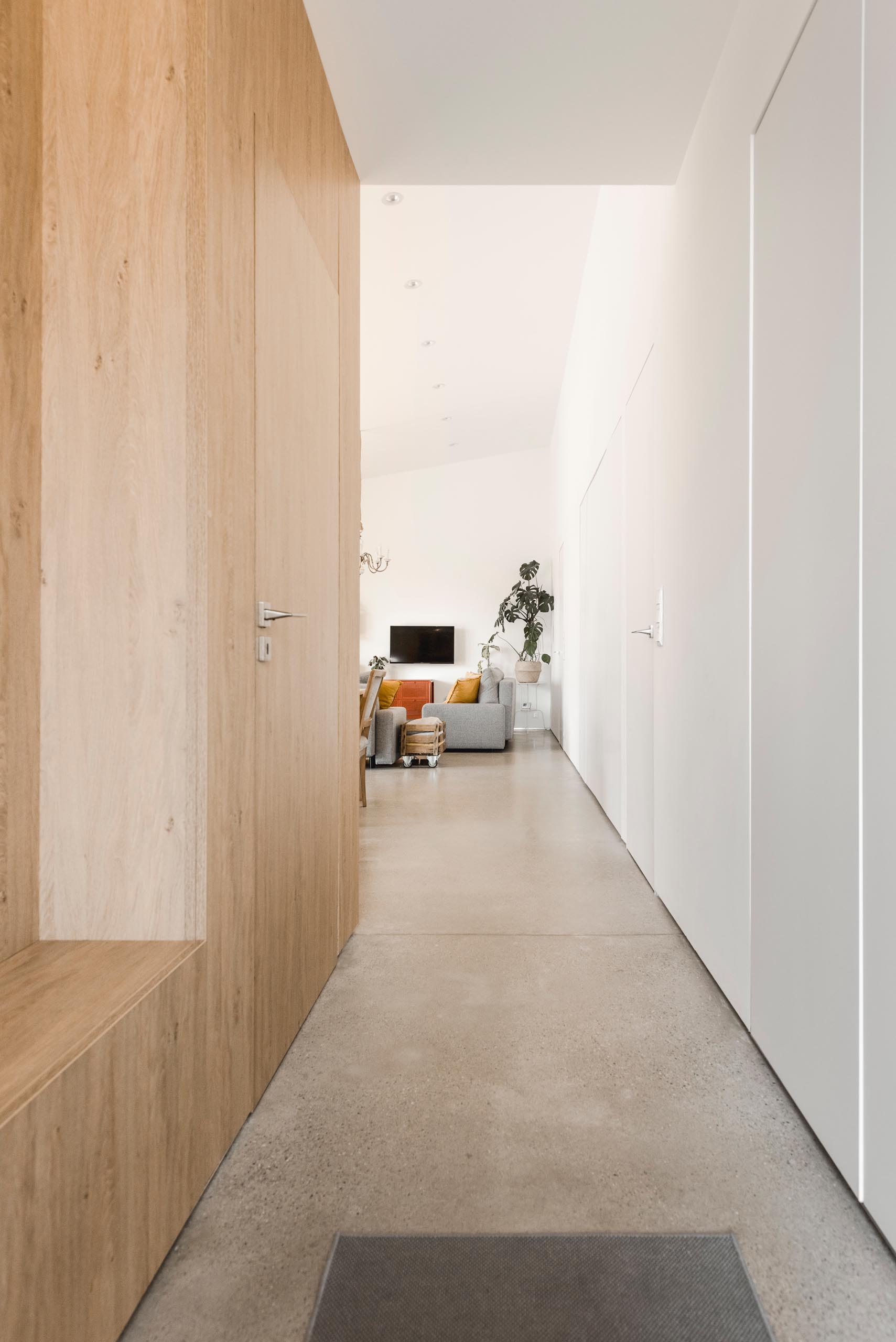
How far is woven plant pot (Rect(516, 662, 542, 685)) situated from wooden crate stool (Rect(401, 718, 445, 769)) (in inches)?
114

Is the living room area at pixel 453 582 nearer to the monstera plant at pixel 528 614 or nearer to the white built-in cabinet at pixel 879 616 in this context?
the monstera plant at pixel 528 614

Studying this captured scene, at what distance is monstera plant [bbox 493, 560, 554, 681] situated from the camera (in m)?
9.45

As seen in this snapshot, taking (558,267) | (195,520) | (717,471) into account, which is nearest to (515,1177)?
(195,520)

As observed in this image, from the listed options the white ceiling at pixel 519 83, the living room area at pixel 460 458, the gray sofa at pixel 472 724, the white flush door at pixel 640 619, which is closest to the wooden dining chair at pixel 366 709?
the living room area at pixel 460 458

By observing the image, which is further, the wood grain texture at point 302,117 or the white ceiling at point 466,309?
the white ceiling at point 466,309

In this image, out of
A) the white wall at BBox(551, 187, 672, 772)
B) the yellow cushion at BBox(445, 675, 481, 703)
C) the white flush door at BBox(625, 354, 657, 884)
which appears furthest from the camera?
the yellow cushion at BBox(445, 675, 481, 703)

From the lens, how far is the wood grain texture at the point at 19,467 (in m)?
1.24

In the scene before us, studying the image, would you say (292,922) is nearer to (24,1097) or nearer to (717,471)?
(24,1097)

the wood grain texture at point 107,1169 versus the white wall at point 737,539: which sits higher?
the white wall at point 737,539

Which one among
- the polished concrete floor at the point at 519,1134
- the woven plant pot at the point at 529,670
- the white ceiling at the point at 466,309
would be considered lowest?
the polished concrete floor at the point at 519,1134

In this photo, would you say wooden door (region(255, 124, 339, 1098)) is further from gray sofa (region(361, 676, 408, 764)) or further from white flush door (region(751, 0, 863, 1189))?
gray sofa (region(361, 676, 408, 764))

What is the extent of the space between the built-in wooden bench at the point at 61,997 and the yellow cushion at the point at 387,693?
6039 millimetres

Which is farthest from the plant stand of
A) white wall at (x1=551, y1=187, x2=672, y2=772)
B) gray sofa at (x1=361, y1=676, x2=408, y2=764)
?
gray sofa at (x1=361, y1=676, x2=408, y2=764)

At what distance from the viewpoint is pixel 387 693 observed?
7.59 metres
